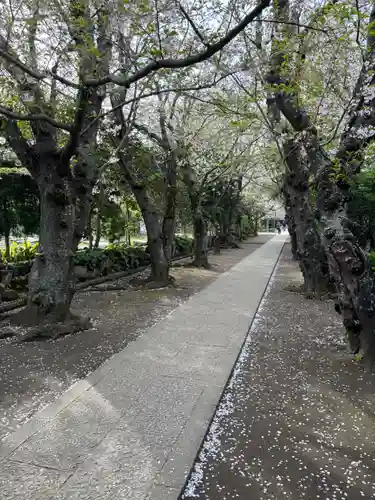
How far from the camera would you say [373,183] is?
39.9 feet

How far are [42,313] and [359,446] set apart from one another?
467 cm

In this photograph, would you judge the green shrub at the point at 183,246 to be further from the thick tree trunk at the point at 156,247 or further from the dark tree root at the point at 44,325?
the dark tree root at the point at 44,325

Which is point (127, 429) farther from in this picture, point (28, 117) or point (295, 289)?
point (295, 289)

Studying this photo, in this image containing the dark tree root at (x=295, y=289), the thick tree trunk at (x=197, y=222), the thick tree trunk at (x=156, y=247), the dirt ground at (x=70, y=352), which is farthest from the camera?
the thick tree trunk at (x=197, y=222)

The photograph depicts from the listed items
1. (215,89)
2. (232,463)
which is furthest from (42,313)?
(215,89)

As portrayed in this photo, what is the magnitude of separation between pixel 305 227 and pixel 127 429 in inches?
264

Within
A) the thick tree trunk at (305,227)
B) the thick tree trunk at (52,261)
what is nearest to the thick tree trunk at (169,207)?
the thick tree trunk at (305,227)

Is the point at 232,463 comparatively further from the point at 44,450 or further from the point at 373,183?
the point at 373,183

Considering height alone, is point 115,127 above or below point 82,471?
above

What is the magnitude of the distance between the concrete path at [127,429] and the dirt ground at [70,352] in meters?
0.22

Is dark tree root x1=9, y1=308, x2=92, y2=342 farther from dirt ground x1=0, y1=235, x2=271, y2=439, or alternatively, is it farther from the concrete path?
the concrete path

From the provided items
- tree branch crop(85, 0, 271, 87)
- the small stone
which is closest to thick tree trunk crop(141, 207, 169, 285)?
the small stone

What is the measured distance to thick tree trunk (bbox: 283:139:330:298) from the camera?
823 centimetres

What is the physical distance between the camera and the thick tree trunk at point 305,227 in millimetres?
8227
